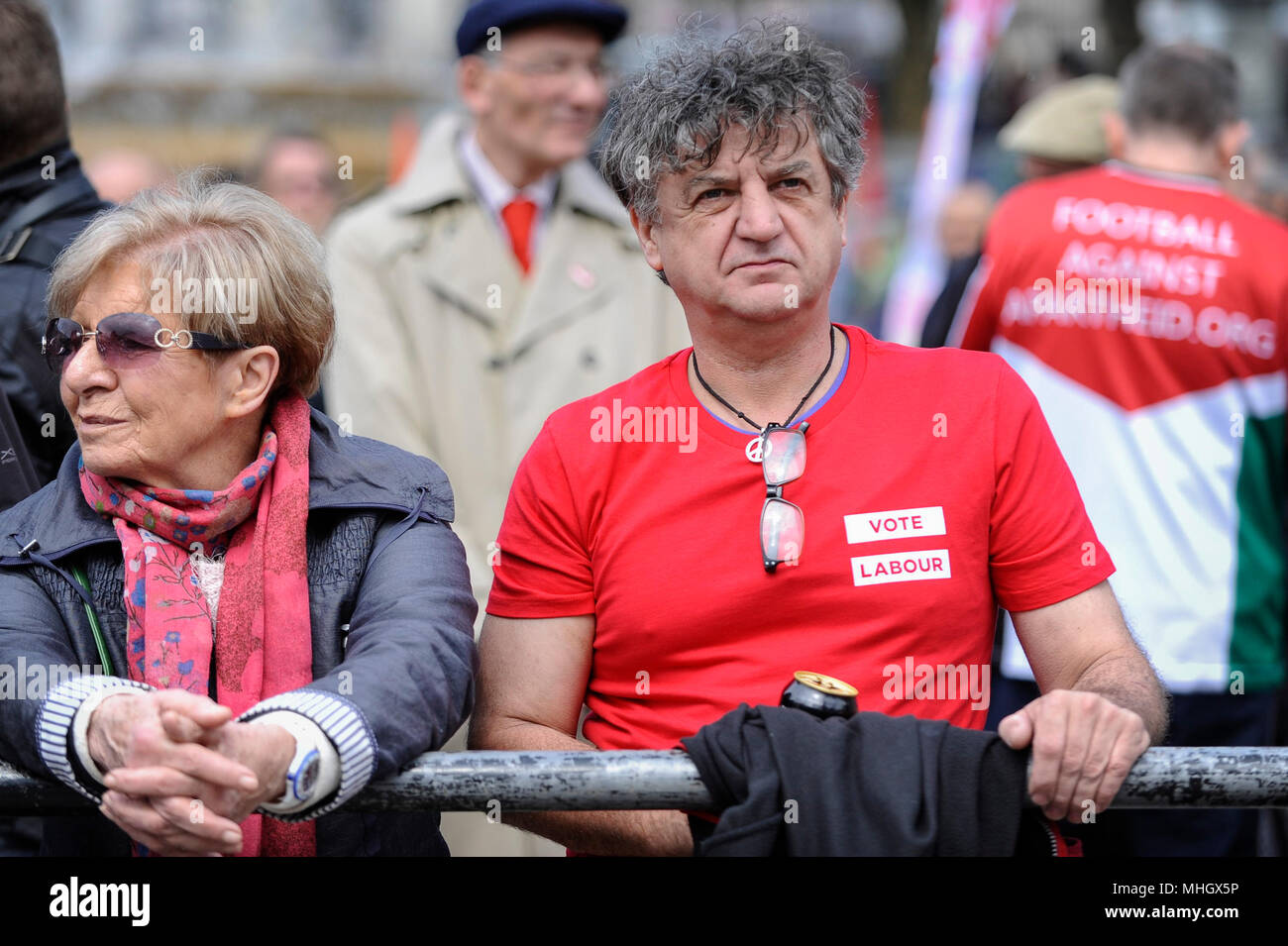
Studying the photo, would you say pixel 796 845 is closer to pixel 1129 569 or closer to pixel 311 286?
pixel 311 286

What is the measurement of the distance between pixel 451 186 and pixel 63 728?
108 inches

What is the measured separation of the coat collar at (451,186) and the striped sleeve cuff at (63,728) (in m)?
2.60

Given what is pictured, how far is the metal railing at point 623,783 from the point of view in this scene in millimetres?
2174

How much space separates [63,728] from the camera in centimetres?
221

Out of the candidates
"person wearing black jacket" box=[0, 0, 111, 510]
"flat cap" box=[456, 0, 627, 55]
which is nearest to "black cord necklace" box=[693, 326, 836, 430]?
"person wearing black jacket" box=[0, 0, 111, 510]

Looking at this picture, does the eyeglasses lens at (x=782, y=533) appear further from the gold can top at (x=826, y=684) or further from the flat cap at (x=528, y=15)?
the flat cap at (x=528, y=15)

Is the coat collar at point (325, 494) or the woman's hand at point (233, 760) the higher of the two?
the coat collar at point (325, 494)

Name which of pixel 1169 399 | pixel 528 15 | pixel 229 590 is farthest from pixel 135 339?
pixel 1169 399

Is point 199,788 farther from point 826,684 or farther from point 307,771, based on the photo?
point 826,684

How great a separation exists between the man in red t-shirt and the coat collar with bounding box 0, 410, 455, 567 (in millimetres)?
178

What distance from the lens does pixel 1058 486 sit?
104 inches

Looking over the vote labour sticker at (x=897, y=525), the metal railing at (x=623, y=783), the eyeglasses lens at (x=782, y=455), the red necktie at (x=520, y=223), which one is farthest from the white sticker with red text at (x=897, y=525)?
the red necktie at (x=520, y=223)

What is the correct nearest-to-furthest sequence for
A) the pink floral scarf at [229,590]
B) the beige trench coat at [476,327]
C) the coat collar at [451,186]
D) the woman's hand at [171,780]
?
the woman's hand at [171,780]
the pink floral scarf at [229,590]
the beige trench coat at [476,327]
the coat collar at [451,186]
